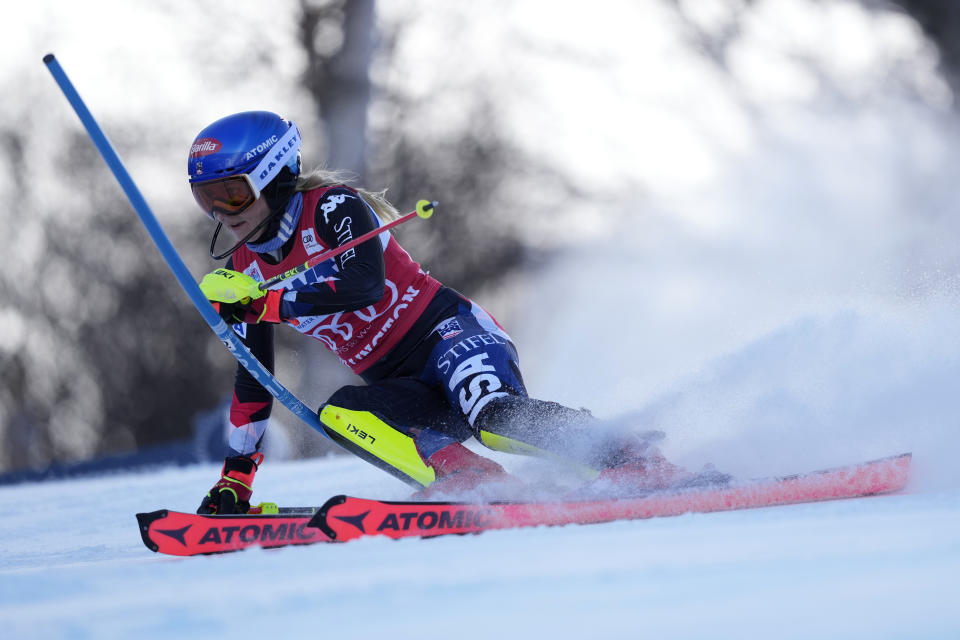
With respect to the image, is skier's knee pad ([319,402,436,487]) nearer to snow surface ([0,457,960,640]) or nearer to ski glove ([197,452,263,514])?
ski glove ([197,452,263,514])

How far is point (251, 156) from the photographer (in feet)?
11.4

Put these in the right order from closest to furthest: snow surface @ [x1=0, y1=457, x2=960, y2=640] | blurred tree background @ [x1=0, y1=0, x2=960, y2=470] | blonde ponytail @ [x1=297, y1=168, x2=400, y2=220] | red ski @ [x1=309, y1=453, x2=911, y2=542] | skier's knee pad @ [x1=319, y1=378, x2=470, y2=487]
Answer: snow surface @ [x1=0, y1=457, x2=960, y2=640], red ski @ [x1=309, y1=453, x2=911, y2=542], skier's knee pad @ [x1=319, y1=378, x2=470, y2=487], blonde ponytail @ [x1=297, y1=168, x2=400, y2=220], blurred tree background @ [x1=0, y1=0, x2=960, y2=470]

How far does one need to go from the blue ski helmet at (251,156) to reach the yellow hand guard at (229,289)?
0.33m

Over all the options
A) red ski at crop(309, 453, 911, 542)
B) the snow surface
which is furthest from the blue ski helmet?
the snow surface

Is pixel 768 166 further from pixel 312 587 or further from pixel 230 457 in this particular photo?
pixel 312 587

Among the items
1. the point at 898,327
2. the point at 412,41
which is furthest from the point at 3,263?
the point at 898,327

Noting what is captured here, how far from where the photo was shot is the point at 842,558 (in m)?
2.06

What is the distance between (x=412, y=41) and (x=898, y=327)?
1071 cm

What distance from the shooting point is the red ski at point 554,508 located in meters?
2.93

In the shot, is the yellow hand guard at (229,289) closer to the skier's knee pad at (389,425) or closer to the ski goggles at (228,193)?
the ski goggles at (228,193)

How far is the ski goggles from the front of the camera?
345 centimetres

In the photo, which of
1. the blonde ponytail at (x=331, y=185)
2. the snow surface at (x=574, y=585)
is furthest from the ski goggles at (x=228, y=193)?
the snow surface at (x=574, y=585)

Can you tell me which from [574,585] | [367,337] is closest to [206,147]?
[367,337]

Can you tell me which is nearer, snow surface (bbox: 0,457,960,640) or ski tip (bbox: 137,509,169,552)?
snow surface (bbox: 0,457,960,640)
